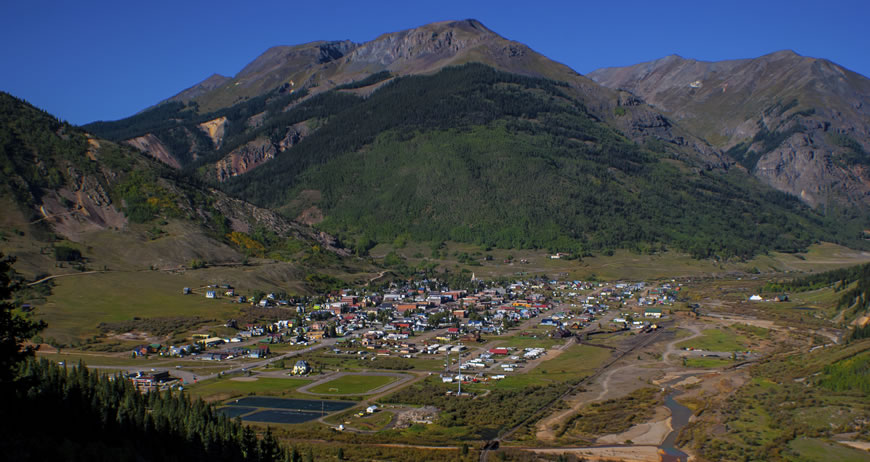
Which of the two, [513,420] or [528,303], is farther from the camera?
[528,303]

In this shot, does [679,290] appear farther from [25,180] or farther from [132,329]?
[25,180]

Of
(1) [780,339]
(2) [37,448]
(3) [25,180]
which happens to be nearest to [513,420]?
(2) [37,448]

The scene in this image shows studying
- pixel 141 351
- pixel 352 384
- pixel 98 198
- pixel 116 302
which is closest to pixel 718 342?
pixel 352 384

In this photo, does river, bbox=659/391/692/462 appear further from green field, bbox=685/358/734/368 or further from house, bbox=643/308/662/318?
house, bbox=643/308/662/318

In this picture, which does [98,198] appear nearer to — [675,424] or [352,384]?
[352,384]

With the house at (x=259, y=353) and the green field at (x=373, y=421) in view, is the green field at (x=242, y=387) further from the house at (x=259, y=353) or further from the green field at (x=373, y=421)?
the house at (x=259, y=353)

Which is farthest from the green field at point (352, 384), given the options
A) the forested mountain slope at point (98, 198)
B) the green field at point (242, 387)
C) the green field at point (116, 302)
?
the forested mountain slope at point (98, 198)

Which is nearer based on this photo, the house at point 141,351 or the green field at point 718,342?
the house at point 141,351
